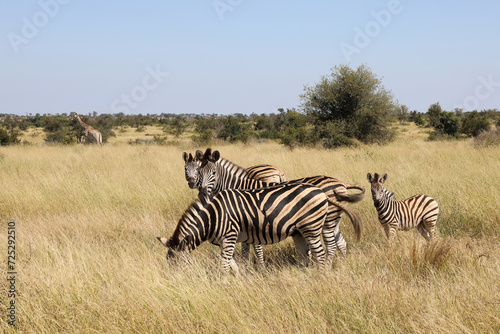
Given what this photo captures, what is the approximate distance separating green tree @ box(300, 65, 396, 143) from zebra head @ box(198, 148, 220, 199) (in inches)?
672

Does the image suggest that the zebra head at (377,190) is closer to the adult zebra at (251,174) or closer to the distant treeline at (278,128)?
the adult zebra at (251,174)

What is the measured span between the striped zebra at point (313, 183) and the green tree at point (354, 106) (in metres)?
16.8

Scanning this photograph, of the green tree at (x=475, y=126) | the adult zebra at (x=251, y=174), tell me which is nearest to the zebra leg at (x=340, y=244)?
the adult zebra at (x=251, y=174)

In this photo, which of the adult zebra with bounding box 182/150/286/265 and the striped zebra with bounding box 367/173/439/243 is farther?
the striped zebra with bounding box 367/173/439/243

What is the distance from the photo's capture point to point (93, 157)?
17.2 m

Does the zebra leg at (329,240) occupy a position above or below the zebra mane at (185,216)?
below

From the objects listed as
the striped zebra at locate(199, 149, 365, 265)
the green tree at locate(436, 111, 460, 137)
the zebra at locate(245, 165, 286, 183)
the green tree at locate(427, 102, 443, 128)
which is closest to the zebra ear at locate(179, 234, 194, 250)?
the striped zebra at locate(199, 149, 365, 265)

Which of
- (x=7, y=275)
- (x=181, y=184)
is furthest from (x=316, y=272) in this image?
(x=181, y=184)

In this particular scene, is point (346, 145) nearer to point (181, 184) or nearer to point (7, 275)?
point (181, 184)

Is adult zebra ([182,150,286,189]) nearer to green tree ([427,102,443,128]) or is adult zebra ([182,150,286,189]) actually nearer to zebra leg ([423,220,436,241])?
zebra leg ([423,220,436,241])

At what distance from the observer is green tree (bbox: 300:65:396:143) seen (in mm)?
23500

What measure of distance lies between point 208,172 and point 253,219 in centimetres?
180

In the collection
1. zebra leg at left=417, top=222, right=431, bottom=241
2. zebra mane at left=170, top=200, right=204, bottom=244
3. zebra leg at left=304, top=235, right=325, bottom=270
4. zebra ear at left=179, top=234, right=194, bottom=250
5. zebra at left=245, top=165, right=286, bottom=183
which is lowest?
zebra leg at left=417, top=222, right=431, bottom=241

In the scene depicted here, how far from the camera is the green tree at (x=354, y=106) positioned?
23500 millimetres
